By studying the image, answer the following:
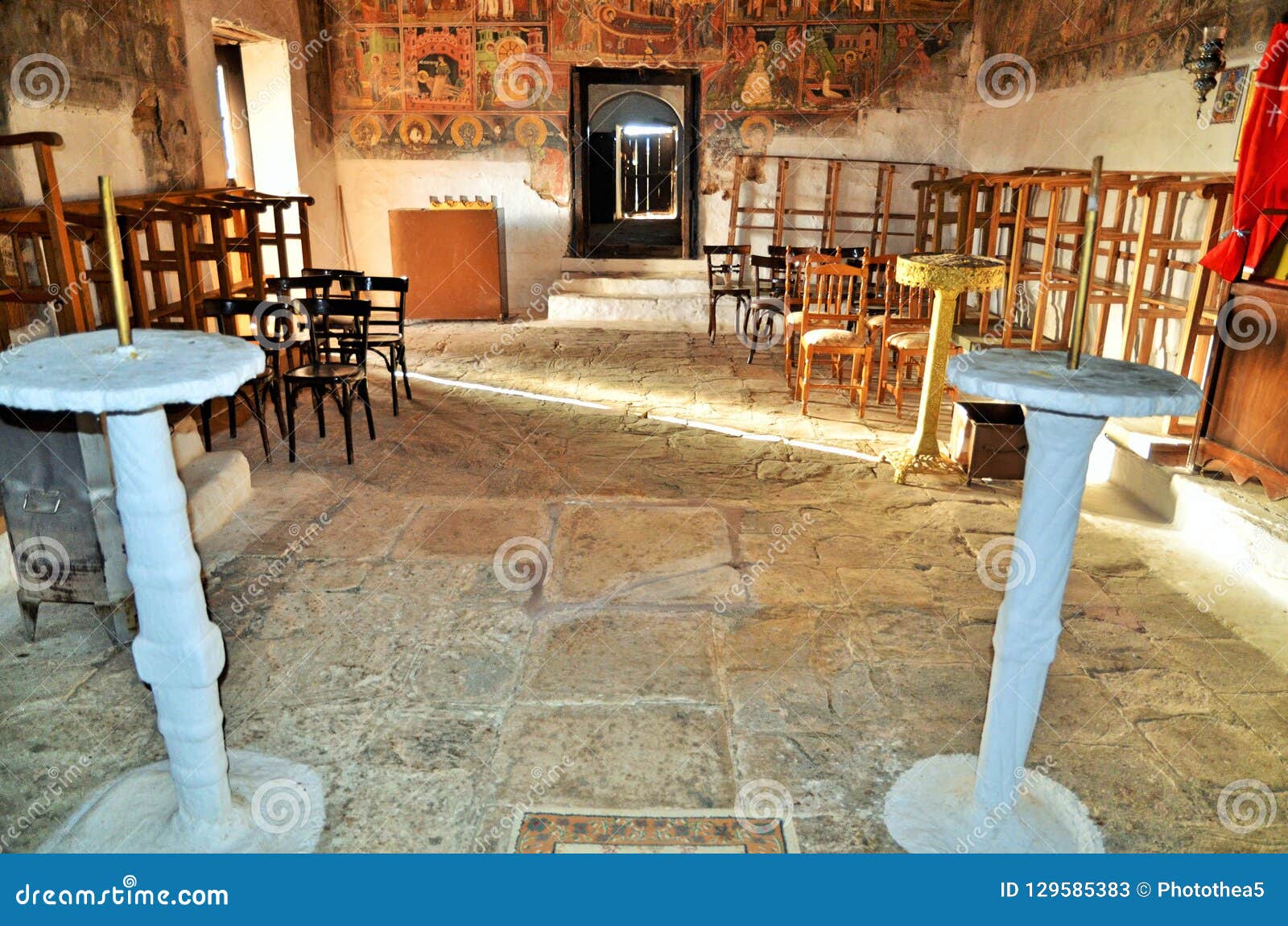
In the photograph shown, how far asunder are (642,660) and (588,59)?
8434 millimetres

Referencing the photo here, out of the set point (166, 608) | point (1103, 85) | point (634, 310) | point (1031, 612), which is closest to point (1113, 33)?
point (1103, 85)

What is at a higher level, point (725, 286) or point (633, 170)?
point (633, 170)

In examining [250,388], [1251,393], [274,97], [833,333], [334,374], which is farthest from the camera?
[274,97]

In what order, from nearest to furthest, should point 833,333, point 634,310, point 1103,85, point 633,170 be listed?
point 833,333
point 1103,85
point 634,310
point 633,170

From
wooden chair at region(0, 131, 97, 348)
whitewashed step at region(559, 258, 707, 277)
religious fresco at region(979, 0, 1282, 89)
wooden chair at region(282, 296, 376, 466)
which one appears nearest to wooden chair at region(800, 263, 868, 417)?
religious fresco at region(979, 0, 1282, 89)

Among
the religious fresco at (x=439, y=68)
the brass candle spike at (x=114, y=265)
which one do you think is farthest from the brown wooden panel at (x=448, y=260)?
the brass candle spike at (x=114, y=265)

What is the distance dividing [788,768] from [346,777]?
1.28 m

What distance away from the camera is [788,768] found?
8.50ft

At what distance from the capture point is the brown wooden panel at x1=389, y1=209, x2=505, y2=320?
9539mm

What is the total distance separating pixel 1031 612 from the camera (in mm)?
2150

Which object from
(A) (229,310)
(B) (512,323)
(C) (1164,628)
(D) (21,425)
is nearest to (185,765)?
(D) (21,425)

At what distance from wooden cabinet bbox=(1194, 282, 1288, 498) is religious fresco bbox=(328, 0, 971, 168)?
647cm

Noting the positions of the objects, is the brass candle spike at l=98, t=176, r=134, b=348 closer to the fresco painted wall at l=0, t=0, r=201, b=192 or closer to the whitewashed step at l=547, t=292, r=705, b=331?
the fresco painted wall at l=0, t=0, r=201, b=192

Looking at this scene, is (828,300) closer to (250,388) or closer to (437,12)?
(250,388)
